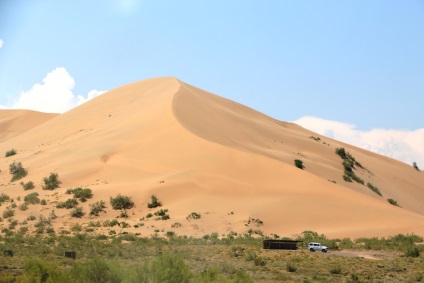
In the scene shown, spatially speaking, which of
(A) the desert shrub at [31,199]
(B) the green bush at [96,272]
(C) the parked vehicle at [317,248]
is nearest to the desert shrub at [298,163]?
(A) the desert shrub at [31,199]

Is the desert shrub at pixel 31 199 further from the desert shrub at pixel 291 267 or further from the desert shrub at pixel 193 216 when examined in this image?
the desert shrub at pixel 291 267

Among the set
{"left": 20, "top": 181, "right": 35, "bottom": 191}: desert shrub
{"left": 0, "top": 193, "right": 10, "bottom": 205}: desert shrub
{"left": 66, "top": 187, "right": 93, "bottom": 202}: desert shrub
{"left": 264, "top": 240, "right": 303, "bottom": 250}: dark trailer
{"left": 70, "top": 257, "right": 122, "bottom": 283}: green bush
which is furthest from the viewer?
{"left": 20, "top": 181, "right": 35, "bottom": 191}: desert shrub

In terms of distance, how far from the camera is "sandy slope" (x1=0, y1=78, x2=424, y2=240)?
1679 inches

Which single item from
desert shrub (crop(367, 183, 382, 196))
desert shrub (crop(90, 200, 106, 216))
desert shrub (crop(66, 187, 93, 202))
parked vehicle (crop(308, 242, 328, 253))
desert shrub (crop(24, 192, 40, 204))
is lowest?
parked vehicle (crop(308, 242, 328, 253))

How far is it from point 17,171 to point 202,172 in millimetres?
15619

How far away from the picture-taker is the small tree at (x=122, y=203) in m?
44.8

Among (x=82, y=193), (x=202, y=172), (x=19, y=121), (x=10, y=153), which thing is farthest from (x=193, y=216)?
(x=19, y=121)

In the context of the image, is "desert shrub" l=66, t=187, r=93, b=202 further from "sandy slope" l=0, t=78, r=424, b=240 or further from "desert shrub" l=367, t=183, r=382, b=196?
"desert shrub" l=367, t=183, r=382, b=196

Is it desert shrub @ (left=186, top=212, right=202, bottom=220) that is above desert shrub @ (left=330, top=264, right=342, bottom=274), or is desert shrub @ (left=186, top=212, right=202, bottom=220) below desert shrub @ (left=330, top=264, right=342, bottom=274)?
above

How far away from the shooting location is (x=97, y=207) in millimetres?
44375

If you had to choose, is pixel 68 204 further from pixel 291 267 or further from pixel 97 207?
pixel 291 267

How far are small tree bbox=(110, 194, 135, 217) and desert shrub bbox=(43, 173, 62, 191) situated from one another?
20.7 feet

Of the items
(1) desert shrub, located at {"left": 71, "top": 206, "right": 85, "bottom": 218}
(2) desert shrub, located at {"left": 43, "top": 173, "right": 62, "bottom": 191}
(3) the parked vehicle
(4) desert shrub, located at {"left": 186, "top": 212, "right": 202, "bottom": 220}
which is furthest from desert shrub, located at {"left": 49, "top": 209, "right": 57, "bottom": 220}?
(3) the parked vehicle

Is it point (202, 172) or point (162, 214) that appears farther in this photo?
point (202, 172)
